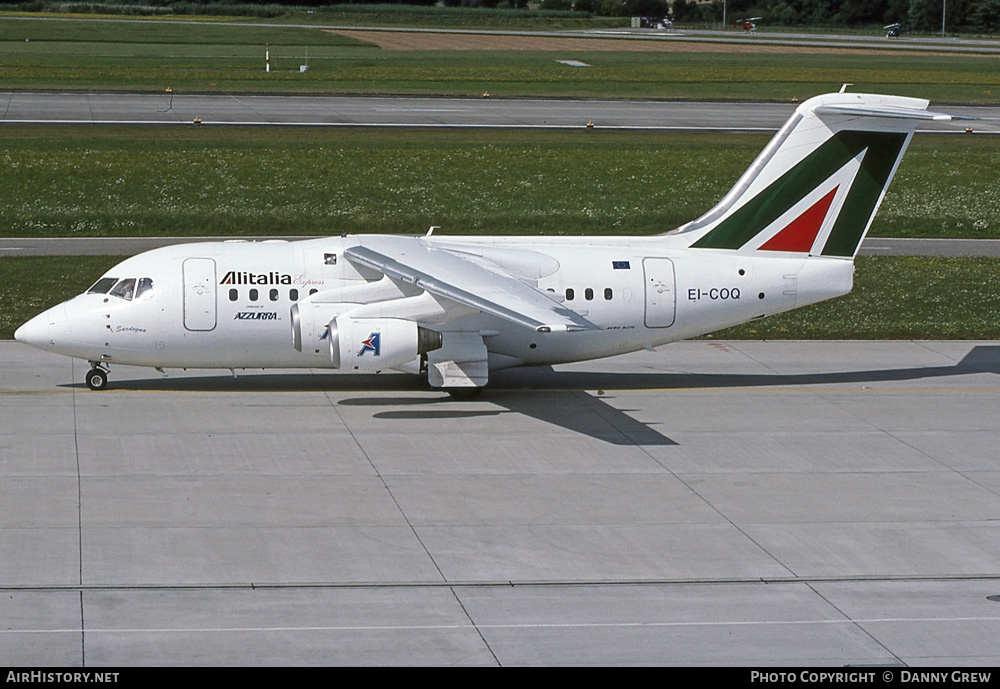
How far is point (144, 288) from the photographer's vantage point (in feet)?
84.0

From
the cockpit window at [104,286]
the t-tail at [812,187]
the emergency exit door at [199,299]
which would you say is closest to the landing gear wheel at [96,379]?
the cockpit window at [104,286]

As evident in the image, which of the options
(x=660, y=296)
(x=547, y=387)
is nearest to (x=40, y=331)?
(x=547, y=387)

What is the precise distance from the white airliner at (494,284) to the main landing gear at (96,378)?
0.14ft

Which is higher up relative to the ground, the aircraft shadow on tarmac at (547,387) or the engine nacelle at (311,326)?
the engine nacelle at (311,326)

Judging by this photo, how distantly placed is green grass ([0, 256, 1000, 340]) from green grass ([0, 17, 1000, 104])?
3650 cm

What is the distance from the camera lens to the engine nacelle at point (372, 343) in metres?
24.2

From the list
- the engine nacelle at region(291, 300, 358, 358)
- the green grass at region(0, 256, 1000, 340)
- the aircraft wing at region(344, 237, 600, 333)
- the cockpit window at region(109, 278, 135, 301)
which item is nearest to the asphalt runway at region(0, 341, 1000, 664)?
the engine nacelle at region(291, 300, 358, 358)

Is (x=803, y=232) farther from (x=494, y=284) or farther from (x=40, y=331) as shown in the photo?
(x=40, y=331)

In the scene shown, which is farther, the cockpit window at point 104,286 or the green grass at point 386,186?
the green grass at point 386,186

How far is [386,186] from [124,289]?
23.7 metres

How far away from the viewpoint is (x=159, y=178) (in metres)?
48.2

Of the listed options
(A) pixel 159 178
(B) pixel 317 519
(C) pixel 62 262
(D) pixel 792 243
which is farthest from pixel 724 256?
(A) pixel 159 178

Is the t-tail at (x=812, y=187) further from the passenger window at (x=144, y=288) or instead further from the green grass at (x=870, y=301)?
the passenger window at (x=144, y=288)

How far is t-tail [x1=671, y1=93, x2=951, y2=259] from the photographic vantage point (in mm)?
26938
